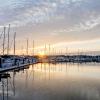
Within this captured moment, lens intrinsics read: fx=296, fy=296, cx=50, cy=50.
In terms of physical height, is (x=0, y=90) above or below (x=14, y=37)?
below

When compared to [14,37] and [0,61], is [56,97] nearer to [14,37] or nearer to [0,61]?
[0,61]

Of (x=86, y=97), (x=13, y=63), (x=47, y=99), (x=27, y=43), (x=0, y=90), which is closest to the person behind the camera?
(x=47, y=99)

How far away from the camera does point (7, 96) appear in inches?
833

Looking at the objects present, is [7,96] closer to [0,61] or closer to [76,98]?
[76,98]

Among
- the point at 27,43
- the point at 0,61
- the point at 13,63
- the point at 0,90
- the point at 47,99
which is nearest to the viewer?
the point at 47,99

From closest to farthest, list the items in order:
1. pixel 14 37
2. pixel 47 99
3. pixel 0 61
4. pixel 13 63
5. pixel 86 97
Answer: pixel 47 99, pixel 86 97, pixel 0 61, pixel 13 63, pixel 14 37

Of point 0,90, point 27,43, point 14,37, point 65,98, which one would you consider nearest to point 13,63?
point 14,37

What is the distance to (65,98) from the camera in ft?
69.0

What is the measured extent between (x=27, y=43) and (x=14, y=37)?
3149 centimetres

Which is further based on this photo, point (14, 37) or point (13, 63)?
point (14, 37)

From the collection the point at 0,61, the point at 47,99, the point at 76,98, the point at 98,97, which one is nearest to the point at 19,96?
the point at 47,99

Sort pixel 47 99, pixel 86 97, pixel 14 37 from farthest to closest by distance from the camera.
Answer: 1. pixel 14 37
2. pixel 86 97
3. pixel 47 99

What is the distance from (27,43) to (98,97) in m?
98.2

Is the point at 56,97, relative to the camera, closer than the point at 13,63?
Yes
